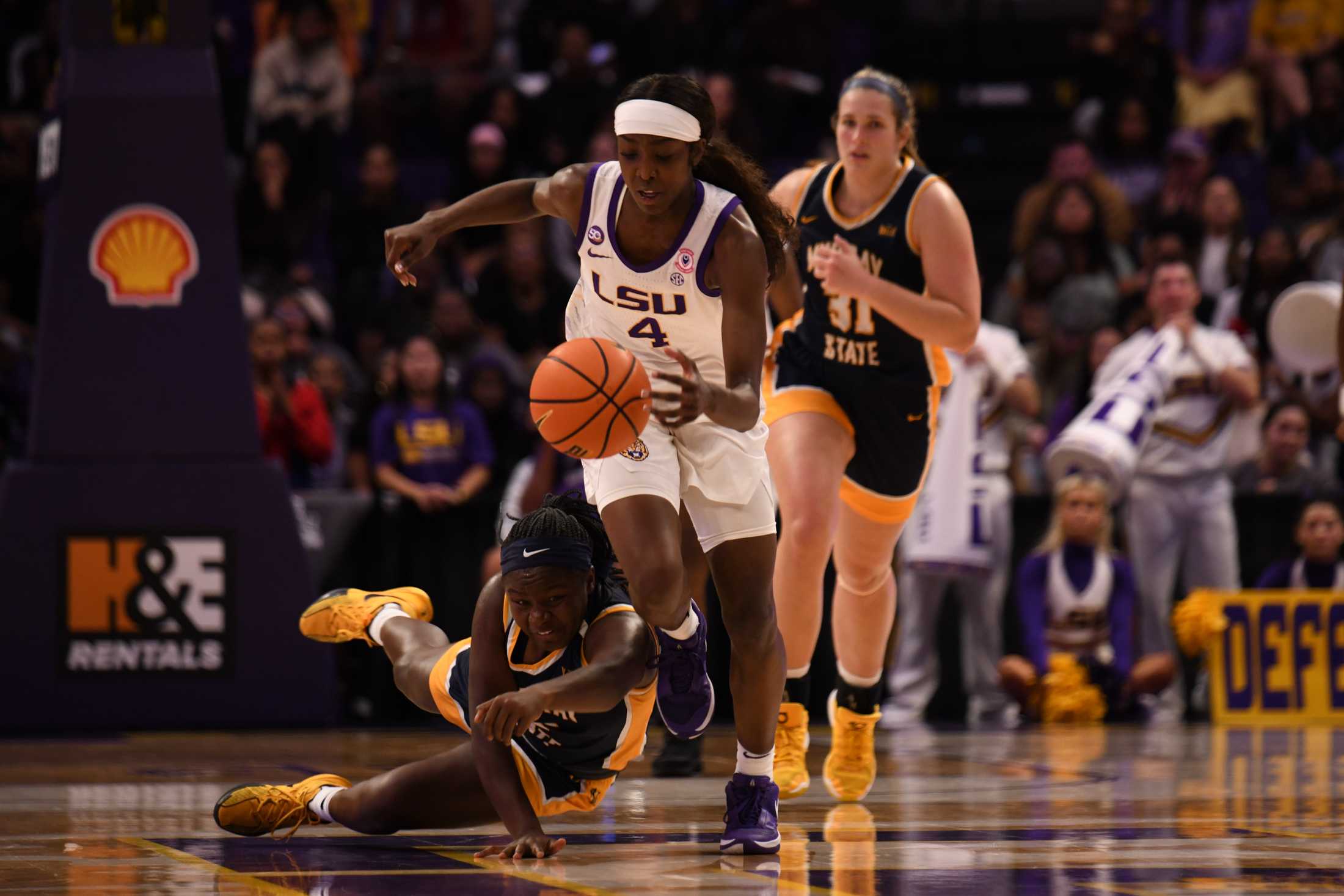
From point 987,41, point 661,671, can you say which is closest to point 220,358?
point 661,671

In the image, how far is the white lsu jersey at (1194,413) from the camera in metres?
10.5

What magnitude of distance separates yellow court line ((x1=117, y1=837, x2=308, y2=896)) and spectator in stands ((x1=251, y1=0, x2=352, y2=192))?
28.5ft

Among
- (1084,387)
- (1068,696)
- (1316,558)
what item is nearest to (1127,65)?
(1084,387)

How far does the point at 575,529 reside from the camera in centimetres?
510

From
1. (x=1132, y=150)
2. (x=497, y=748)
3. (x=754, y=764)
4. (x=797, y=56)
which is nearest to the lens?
(x=497, y=748)

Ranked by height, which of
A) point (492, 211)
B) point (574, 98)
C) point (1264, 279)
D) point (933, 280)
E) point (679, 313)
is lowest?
point (679, 313)

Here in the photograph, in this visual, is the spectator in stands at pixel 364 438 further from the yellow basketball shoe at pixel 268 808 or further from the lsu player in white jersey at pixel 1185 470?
the yellow basketball shoe at pixel 268 808

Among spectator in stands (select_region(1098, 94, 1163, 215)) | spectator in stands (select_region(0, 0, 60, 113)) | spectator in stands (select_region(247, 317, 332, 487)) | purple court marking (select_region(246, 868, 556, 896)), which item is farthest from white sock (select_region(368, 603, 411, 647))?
spectator in stands (select_region(1098, 94, 1163, 215))

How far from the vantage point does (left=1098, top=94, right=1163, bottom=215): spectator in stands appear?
14.2m

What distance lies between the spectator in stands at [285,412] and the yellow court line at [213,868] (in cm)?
536

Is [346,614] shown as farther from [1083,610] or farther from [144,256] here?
[1083,610]

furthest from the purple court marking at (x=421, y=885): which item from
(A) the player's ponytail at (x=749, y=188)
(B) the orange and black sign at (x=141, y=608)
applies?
(B) the orange and black sign at (x=141, y=608)

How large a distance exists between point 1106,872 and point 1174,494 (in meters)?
6.06

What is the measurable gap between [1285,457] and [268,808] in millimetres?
7236
